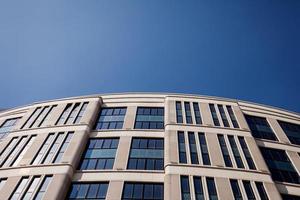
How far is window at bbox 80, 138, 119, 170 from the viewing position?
2595 cm

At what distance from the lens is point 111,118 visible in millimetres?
32906

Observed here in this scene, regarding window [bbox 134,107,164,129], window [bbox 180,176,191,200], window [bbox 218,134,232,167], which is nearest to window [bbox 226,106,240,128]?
window [bbox 218,134,232,167]

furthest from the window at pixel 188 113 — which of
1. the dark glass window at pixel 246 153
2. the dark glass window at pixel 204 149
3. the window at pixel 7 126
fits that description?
the window at pixel 7 126

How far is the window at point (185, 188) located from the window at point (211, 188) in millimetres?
1892

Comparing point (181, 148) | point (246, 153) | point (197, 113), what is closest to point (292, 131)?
point (246, 153)

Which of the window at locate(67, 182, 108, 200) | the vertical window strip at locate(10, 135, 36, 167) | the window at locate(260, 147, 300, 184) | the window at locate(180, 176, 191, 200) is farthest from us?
the vertical window strip at locate(10, 135, 36, 167)

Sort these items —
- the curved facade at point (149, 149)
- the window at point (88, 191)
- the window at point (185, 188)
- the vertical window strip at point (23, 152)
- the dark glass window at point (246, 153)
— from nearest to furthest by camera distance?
1. the window at point (185, 188)
2. the window at point (88, 191)
3. the curved facade at point (149, 149)
4. the dark glass window at point (246, 153)
5. the vertical window strip at point (23, 152)

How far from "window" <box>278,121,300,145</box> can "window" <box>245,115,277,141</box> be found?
8.21 feet

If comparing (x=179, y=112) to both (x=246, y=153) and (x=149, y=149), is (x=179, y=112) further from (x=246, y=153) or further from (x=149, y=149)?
(x=246, y=153)

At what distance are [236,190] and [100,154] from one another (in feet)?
47.6

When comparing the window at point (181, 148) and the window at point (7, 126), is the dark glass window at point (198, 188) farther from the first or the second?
the window at point (7, 126)

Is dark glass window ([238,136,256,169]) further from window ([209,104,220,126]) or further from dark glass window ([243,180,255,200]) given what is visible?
window ([209,104,220,126])

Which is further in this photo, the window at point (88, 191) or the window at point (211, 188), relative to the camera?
the window at point (88, 191)

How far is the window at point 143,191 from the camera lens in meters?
22.6
